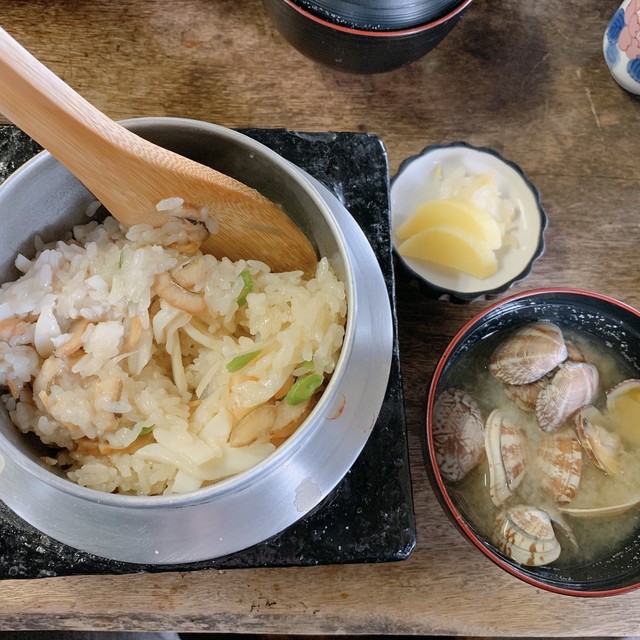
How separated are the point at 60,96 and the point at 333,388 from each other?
0.47 metres

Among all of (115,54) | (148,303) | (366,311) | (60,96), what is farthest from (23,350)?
(115,54)

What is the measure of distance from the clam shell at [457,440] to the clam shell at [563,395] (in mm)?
116

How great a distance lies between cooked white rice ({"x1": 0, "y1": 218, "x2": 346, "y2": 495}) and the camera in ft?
2.70

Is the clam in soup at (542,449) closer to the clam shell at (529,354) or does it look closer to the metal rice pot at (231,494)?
the clam shell at (529,354)

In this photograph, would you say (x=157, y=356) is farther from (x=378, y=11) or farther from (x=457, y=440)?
(x=378, y=11)

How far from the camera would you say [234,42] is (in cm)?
141

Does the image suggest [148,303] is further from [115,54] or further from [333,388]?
[115,54]

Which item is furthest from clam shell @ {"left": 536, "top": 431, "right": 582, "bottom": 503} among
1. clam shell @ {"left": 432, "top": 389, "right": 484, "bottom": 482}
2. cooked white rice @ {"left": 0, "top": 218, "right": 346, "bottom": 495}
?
cooked white rice @ {"left": 0, "top": 218, "right": 346, "bottom": 495}

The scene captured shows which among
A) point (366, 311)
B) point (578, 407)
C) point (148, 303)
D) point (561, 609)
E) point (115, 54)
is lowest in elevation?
point (561, 609)

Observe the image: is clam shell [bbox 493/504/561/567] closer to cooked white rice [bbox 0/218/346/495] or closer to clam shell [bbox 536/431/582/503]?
clam shell [bbox 536/431/582/503]

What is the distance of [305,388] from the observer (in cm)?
82

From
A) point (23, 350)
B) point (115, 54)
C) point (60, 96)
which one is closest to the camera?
point (60, 96)

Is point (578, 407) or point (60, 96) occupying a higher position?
point (60, 96)

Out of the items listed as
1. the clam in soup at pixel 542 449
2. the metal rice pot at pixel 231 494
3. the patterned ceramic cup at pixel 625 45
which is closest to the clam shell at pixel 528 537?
the clam in soup at pixel 542 449
